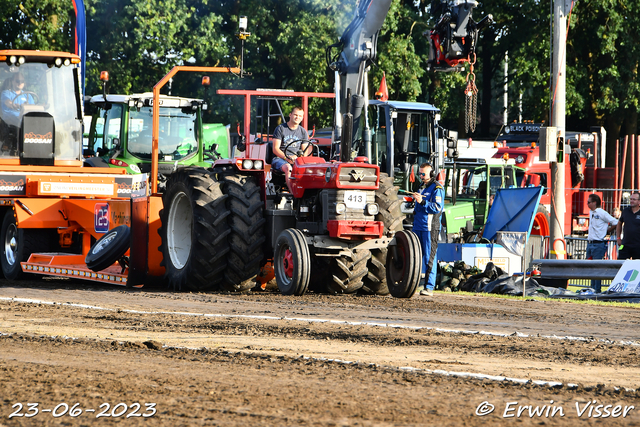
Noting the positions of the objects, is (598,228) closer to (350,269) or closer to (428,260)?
(428,260)

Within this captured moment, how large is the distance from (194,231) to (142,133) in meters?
8.78

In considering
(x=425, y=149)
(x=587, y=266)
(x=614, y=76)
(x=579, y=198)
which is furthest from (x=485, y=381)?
(x=614, y=76)

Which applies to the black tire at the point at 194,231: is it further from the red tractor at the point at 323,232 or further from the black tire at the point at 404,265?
the black tire at the point at 404,265

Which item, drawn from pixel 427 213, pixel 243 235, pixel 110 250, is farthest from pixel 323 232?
pixel 110 250

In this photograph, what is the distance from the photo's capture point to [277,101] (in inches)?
748

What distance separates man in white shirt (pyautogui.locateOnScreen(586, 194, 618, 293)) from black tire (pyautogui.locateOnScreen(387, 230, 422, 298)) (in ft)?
22.2

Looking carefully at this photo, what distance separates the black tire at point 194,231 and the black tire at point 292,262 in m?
0.66

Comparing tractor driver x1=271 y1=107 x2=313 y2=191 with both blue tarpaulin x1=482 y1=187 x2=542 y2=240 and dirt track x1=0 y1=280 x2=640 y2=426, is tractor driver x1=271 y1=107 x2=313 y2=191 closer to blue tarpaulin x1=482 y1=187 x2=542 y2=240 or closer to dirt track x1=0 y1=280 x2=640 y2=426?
dirt track x1=0 y1=280 x2=640 y2=426

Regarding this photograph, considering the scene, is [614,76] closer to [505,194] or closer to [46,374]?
[505,194]

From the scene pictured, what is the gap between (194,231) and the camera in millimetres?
10836

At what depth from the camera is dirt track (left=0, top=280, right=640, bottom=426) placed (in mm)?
4414

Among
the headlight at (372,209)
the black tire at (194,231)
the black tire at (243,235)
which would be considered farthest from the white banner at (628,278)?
the black tire at (194,231)

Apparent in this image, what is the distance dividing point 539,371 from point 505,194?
11816 millimetres

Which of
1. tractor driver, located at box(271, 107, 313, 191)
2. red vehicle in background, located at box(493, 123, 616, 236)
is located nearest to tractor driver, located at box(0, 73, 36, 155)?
tractor driver, located at box(271, 107, 313, 191)
